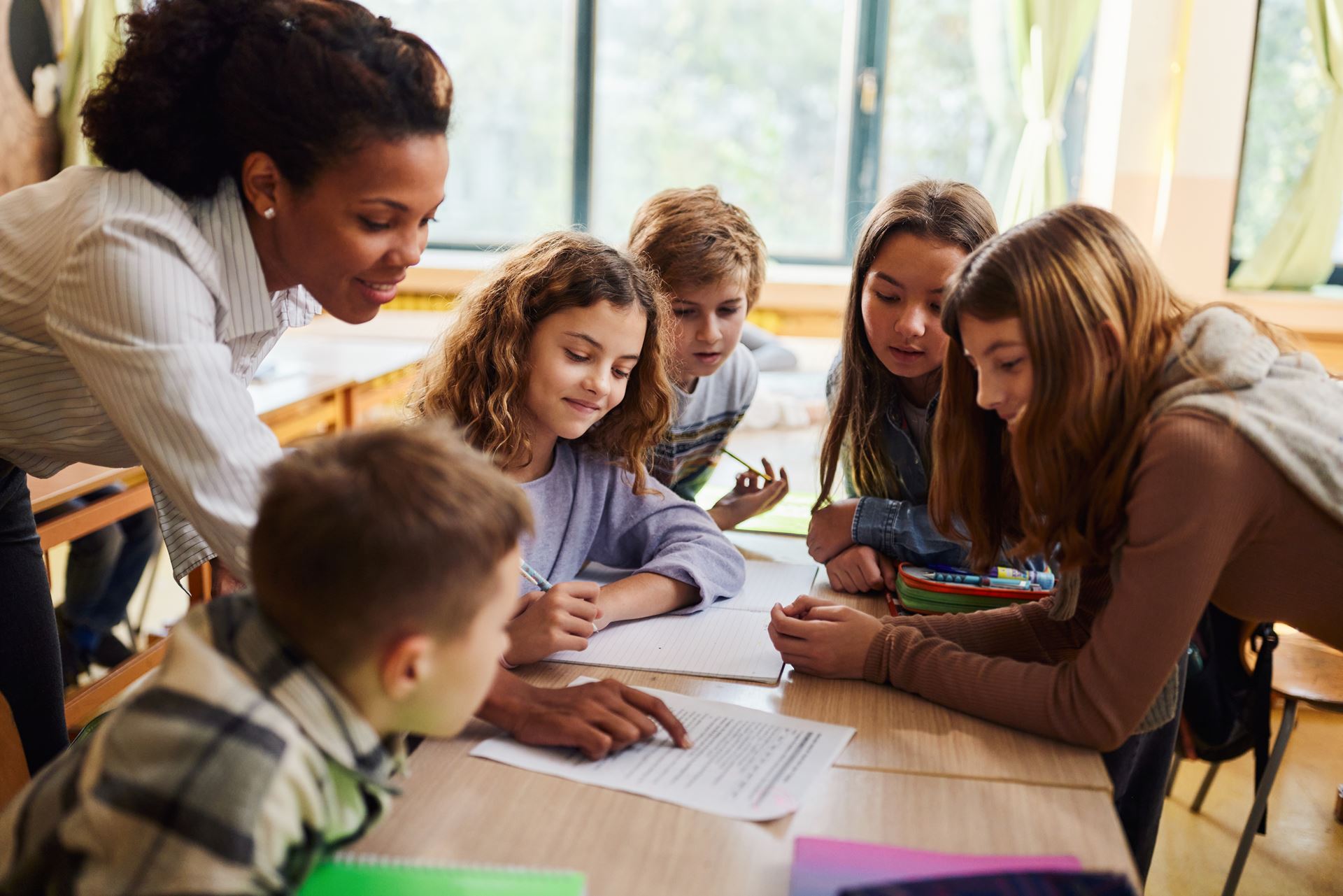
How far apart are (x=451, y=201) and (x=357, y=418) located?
2.29m

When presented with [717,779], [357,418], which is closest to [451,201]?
[357,418]

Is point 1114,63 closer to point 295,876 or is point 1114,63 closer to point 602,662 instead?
point 602,662

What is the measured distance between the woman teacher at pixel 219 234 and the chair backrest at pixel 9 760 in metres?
0.31

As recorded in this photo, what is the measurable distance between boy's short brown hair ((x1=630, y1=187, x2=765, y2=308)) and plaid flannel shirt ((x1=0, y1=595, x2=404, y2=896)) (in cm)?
115

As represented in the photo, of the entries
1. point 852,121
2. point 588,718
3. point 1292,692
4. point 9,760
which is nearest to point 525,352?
point 588,718

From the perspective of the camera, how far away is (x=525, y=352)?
4.90ft

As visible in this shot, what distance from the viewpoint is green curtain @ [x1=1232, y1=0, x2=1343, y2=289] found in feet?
13.0

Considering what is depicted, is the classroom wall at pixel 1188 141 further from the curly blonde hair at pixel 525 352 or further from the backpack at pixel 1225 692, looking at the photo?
the curly blonde hair at pixel 525 352

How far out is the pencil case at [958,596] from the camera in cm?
137

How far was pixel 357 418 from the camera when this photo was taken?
315 cm

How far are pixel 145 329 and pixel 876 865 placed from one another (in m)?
0.74

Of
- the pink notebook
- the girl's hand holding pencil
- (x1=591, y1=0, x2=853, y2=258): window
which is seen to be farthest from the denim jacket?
(x1=591, y1=0, x2=853, y2=258): window

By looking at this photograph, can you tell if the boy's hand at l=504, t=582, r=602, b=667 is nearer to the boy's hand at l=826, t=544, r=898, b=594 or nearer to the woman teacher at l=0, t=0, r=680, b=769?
the woman teacher at l=0, t=0, r=680, b=769

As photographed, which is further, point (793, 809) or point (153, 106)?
point (153, 106)
